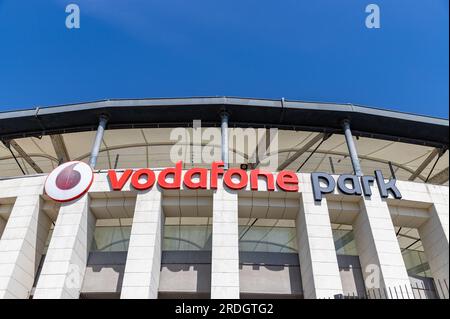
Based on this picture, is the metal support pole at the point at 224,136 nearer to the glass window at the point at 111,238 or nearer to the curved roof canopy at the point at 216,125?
the curved roof canopy at the point at 216,125

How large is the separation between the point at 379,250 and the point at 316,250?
116 inches

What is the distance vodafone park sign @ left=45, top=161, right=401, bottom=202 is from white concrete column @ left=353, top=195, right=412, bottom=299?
90 cm

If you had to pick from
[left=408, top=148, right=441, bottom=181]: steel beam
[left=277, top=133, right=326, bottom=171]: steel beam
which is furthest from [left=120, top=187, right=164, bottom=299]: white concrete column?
[left=408, top=148, right=441, bottom=181]: steel beam

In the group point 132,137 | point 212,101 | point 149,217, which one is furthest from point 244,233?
point 132,137

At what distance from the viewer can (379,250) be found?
15.4 m

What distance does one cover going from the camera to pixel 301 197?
56.2 feet

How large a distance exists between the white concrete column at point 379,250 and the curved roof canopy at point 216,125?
235 inches

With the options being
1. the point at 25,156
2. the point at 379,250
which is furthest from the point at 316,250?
the point at 25,156

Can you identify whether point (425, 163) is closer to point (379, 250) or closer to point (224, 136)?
point (379, 250)

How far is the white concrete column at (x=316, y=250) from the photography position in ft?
47.6

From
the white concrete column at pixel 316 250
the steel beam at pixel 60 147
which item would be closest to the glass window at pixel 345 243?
the white concrete column at pixel 316 250

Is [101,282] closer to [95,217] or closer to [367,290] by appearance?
[95,217]
